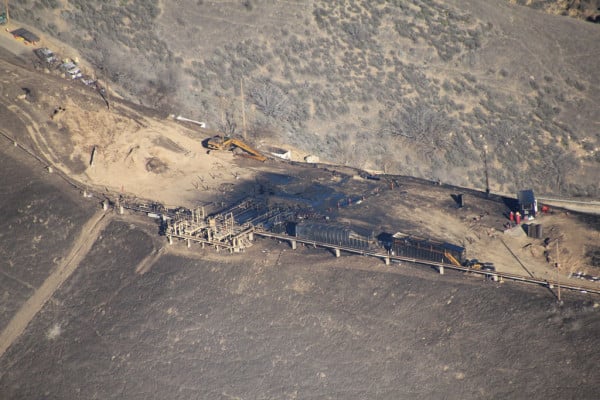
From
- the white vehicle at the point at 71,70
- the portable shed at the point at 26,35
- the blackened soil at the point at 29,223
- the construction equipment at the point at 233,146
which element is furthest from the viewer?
the portable shed at the point at 26,35

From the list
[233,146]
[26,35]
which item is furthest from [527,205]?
[26,35]

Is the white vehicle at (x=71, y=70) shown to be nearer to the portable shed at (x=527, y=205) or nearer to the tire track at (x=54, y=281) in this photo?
the tire track at (x=54, y=281)

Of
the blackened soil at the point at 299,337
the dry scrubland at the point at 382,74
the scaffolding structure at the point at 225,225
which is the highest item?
the dry scrubland at the point at 382,74

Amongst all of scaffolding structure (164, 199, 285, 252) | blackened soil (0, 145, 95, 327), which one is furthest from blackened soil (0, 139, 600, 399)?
scaffolding structure (164, 199, 285, 252)

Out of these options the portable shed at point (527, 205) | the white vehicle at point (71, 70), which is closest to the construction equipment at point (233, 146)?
the white vehicle at point (71, 70)

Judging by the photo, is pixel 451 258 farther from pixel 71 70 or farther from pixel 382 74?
pixel 71 70

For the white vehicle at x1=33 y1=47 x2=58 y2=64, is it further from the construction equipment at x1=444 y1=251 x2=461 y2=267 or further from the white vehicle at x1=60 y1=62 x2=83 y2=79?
the construction equipment at x1=444 y1=251 x2=461 y2=267
